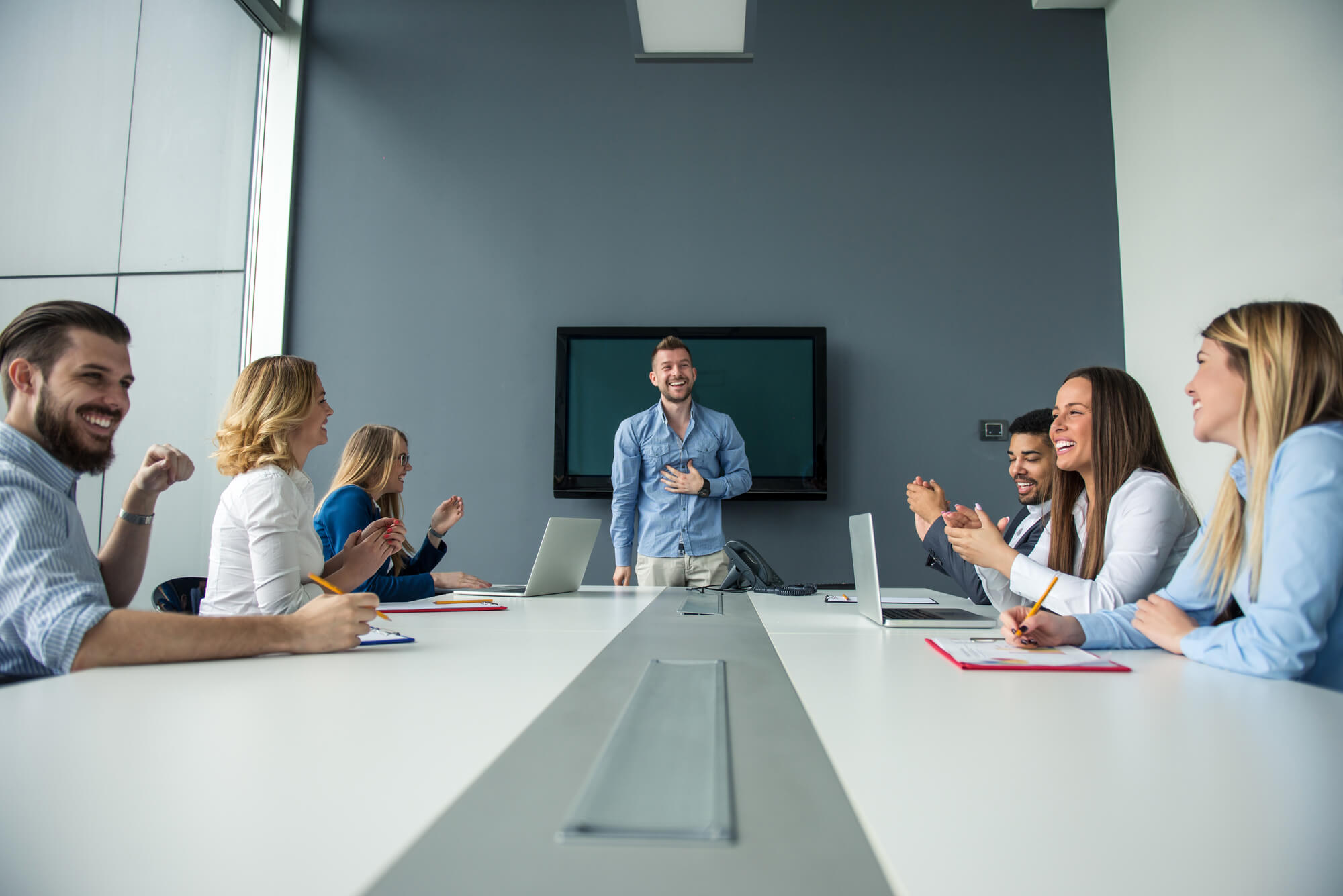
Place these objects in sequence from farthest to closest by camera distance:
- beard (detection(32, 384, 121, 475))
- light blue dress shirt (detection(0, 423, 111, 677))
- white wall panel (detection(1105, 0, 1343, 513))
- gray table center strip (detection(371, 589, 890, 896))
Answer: white wall panel (detection(1105, 0, 1343, 513)), beard (detection(32, 384, 121, 475)), light blue dress shirt (detection(0, 423, 111, 677)), gray table center strip (detection(371, 589, 890, 896))

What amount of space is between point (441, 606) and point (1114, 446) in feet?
5.64

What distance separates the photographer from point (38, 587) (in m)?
1.00

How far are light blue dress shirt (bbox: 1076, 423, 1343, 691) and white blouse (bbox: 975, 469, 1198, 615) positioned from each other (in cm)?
32

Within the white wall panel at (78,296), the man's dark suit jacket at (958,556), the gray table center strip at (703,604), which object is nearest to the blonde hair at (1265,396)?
the man's dark suit jacket at (958,556)

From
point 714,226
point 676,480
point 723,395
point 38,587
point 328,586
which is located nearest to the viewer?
point 38,587

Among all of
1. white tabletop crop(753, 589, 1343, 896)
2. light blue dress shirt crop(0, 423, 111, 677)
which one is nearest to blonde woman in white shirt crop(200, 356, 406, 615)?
light blue dress shirt crop(0, 423, 111, 677)

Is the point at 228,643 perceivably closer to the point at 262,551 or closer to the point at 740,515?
the point at 262,551

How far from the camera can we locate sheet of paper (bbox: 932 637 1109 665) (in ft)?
3.78

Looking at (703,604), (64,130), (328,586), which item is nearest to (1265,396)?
(703,604)

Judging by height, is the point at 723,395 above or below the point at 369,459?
above

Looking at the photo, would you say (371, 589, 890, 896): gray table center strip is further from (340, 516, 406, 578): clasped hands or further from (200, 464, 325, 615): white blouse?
(340, 516, 406, 578): clasped hands

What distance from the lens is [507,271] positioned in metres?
3.96

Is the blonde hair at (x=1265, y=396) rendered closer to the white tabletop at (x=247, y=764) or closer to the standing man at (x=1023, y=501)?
the standing man at (x=1023, y=501)

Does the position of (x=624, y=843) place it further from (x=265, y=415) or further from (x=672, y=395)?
(x=672, y=395)
